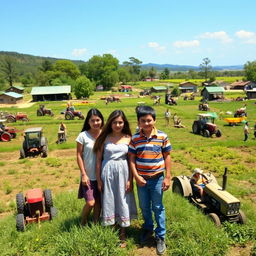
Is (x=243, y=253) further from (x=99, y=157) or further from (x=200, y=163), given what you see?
(x=200, y=163)

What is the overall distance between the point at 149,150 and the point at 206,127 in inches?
532

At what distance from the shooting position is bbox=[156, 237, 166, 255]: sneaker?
138 inches

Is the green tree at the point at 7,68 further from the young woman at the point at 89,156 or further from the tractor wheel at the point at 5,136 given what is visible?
the young woman at the point at 89,156

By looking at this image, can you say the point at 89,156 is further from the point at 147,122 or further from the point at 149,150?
the point at 147,122

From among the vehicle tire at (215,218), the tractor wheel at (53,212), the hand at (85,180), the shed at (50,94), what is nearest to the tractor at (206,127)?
the vehicle tire at (215,218)

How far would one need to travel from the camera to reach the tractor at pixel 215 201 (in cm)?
421

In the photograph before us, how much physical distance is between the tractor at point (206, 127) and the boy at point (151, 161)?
1294cm

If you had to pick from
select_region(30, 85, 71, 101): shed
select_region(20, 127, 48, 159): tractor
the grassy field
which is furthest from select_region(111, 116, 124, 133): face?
select_region(30, 85, 71, 101): shed

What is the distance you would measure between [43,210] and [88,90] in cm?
4351

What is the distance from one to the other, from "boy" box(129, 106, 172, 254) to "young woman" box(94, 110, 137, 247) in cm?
15

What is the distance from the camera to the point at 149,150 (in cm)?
335

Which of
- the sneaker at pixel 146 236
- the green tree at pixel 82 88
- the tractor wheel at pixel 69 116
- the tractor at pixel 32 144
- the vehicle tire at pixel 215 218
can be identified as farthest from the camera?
the green tree at pixel 82 88

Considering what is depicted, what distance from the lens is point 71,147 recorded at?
1327 centimetres

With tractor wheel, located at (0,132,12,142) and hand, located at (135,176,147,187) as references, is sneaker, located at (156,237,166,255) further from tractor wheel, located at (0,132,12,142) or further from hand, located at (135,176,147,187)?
tractor wheel, located at (0,132,12,142)
